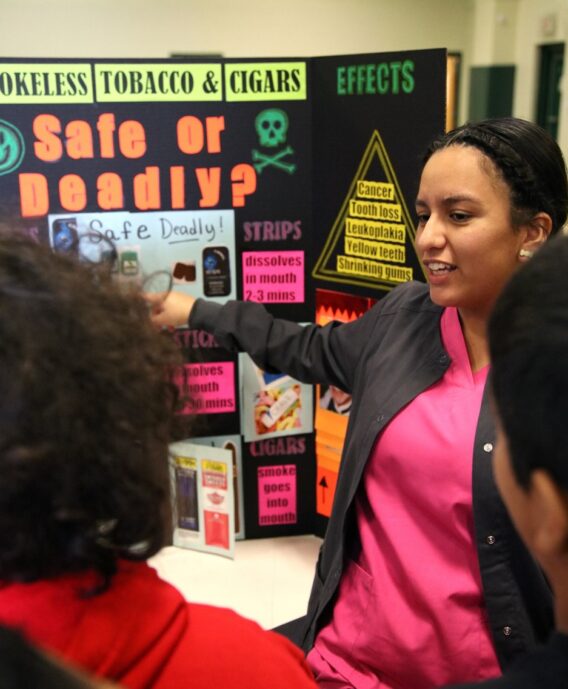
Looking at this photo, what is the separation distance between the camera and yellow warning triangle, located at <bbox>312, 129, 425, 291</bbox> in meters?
1.88

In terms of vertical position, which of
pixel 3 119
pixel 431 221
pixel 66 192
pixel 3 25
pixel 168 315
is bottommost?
pixel 168 315

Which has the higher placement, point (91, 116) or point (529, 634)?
point (91, 116)

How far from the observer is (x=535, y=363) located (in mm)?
591

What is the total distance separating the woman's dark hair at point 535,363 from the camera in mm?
→ 578

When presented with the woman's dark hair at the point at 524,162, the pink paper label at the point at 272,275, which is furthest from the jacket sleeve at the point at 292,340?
the pink paper label at the point at 272,275

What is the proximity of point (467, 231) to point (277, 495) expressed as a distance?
1.36 meters

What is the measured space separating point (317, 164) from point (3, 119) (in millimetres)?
861

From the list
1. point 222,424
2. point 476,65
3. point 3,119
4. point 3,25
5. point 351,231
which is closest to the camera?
point 3,119

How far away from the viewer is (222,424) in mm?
2271

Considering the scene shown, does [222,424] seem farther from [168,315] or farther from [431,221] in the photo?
[431,221]

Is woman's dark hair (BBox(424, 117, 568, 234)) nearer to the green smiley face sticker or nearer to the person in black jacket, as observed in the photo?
the person in black jacket

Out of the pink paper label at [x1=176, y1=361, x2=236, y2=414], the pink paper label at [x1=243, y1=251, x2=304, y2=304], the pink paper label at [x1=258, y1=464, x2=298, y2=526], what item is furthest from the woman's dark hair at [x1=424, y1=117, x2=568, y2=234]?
the pink paper label at [x1=258, y1=464, x2=298, y2=526]

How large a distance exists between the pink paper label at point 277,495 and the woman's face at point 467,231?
119cm

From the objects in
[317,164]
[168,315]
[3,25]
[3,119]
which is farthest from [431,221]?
[3,25]
